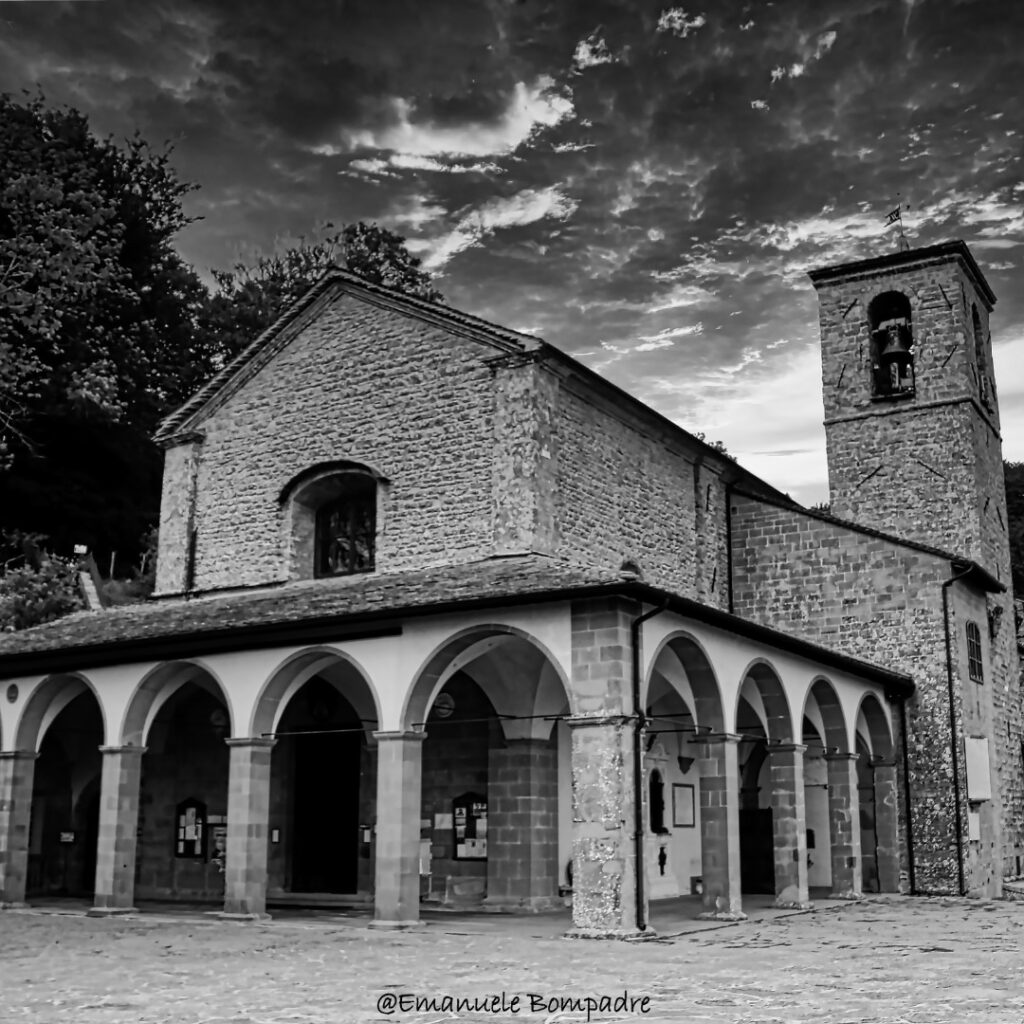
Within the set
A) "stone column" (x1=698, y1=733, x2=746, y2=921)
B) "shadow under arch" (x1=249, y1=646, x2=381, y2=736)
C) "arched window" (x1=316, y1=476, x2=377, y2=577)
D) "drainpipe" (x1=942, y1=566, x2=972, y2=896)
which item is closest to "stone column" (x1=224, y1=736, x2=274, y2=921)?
"shadow under arch" (x1=249, y1=646, x2=381, y2=736)

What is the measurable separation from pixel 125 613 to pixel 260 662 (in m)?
4.57

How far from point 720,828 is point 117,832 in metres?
7.10

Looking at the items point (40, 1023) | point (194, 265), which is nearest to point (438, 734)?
point (40, 1023)

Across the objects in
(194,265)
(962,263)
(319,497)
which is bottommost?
(319,497)

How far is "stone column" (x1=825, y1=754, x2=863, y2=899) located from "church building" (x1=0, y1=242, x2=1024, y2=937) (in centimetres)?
5

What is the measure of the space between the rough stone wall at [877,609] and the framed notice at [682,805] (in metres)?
3.39

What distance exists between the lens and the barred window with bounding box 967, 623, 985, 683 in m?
20.2

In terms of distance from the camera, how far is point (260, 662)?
14234mm

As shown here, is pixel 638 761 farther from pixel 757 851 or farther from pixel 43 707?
pixel 43 707

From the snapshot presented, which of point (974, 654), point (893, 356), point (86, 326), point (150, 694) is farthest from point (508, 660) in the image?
point (86, 326)

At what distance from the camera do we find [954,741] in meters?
19.0

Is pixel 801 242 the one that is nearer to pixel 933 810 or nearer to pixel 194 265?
pixel 933 810

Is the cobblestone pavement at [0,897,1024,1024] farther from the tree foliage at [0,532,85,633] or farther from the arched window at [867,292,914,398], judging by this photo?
the arched window at [867,292,914,398]

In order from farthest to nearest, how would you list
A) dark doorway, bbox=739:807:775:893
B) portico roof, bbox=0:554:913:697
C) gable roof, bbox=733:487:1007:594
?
1. gable roof, bbox=733:487:1007:594
2. dark doorway, bbox=739:807:775:893
3. portico roof, bbox=0:554:913:697
